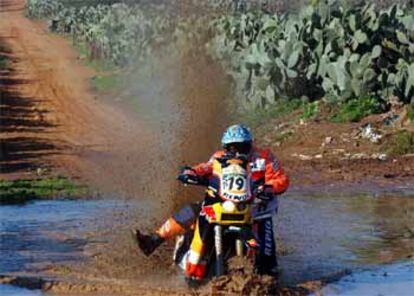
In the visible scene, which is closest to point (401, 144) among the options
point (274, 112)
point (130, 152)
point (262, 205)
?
point (274, 112)

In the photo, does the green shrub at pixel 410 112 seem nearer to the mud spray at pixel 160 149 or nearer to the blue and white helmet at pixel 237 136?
the mud spray at pixel 160 149

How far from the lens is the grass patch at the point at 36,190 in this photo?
16.1m

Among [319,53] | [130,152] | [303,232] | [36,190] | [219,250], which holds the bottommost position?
[130,152]

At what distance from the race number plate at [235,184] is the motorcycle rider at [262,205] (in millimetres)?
278

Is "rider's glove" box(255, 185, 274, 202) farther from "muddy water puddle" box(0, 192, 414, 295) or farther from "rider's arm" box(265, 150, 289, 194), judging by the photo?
"muddy water puddle" box(0, 192, 414, 295)

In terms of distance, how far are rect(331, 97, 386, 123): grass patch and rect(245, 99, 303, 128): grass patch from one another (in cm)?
181

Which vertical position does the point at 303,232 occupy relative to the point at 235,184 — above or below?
below

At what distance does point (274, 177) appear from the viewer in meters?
10.1

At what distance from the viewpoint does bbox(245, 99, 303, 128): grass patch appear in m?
23.5

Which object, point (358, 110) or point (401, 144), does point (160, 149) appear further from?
point (358, 110)

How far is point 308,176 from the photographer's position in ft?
57.9

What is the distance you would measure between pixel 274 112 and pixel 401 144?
5.26 meters

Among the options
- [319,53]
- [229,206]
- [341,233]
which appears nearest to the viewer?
[229,206]

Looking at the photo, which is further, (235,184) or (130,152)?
(130,152)
